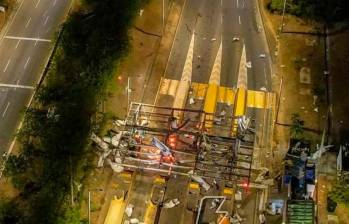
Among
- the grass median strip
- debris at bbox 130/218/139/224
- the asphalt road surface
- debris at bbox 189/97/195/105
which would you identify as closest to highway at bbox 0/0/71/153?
the grass median strip

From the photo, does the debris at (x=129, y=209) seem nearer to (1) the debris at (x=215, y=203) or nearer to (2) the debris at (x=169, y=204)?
(2) the debris at (x=169, y=204)

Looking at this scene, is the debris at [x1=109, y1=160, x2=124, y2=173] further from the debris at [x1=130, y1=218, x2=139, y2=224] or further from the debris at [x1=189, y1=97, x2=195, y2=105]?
the debris at [x1=189, y1=97, x2=195, y2=105]

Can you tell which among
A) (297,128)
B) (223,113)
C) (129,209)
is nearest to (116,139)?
(129,209)

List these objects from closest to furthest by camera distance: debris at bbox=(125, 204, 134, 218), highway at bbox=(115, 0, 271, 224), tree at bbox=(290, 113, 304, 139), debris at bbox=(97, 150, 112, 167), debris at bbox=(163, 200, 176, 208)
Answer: debris at bbox=(125, 204, 134, 218)
debris at bbox=(163, 200, 176, 208)
debris at bbox=(97, 150, 112, 167)
tree at bbox=(290, 113, 304, 139)
highway at bbox=(115, 0, 271, 224)

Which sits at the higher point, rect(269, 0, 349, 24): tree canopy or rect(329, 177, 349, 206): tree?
rect(269, 0, 349, 24): tree canopy

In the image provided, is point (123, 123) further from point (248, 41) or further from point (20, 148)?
point (248, 41)

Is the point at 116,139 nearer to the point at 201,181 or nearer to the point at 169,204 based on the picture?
the point at 169,204

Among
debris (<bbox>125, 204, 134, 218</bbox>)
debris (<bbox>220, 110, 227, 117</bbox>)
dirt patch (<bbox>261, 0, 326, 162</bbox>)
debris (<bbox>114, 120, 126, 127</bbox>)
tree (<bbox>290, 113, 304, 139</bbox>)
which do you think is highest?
dirt patch (<bbox>261, 0, 326, 162</bbox>)

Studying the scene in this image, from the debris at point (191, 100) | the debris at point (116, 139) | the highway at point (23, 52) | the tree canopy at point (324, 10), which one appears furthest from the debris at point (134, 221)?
the tree canopy at point (324, 10)

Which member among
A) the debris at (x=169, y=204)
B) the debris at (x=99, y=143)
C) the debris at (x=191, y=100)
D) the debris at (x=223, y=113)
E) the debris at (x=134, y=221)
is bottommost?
the debris at (x=134, y=221)

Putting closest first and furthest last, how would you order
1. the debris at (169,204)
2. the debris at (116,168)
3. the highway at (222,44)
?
1. the debris at (169,204)
2. the debris at (116,168)
3. the highway at (222,44)
